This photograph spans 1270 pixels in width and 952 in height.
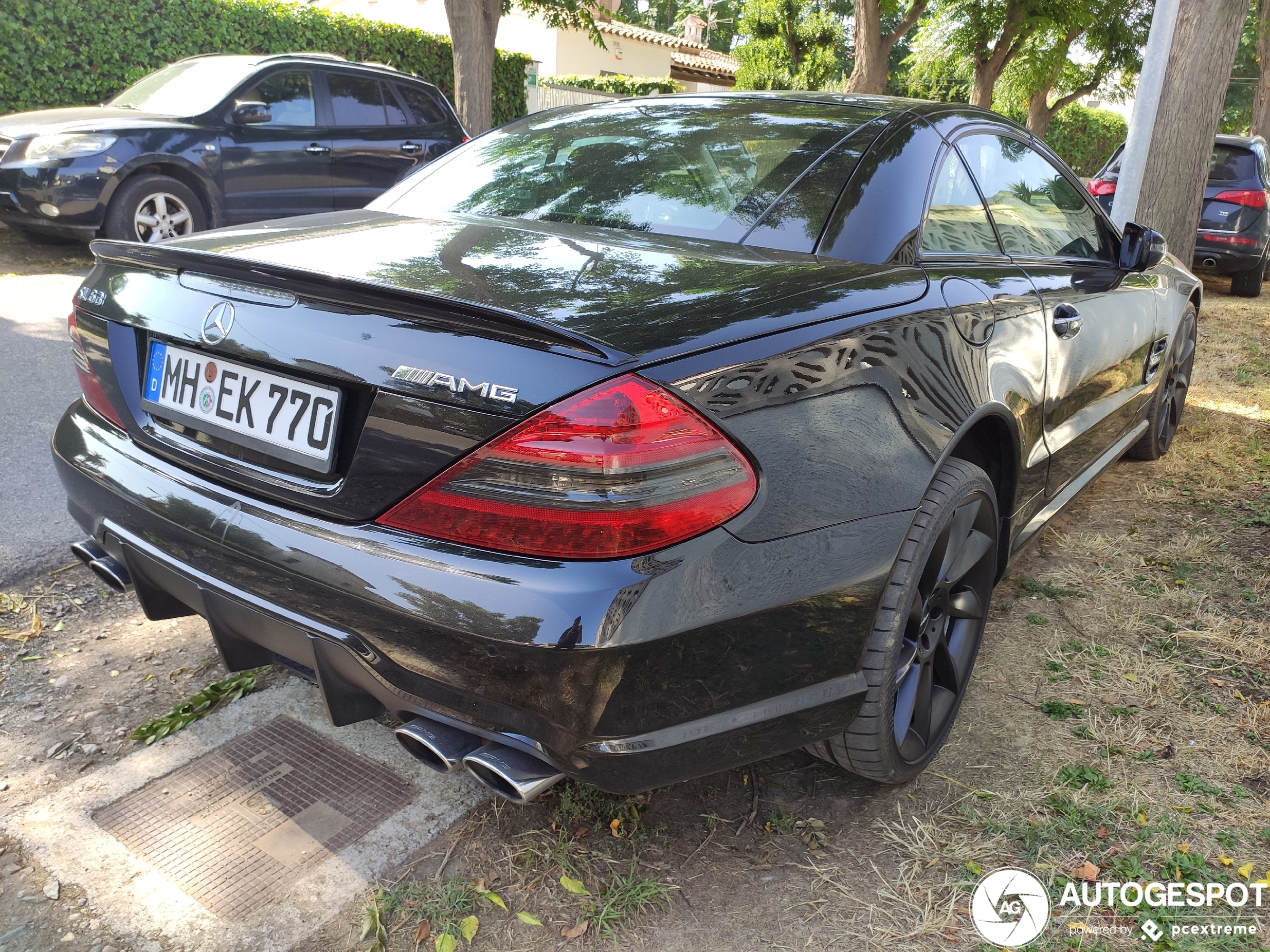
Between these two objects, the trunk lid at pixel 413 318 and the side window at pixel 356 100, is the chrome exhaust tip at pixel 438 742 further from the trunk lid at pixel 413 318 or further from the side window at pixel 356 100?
the side window at pixel 356 100

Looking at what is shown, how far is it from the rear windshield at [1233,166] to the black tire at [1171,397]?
6701 millimetres

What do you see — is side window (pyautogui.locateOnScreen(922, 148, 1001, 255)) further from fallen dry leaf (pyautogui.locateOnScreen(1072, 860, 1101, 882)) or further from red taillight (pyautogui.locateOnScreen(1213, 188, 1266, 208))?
red taillight (pyautogui.locateOnScreen(1213, 188, 1266, 208))

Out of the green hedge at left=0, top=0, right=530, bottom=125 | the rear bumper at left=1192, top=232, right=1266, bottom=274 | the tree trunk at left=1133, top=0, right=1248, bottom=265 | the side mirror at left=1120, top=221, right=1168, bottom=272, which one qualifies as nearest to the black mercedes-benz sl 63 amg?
the side mirror at left=1120, top=221, right=1168, bottom=272

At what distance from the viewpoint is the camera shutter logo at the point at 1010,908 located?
6.14ft

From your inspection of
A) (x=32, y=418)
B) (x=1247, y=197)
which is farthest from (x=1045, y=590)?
(x=1247, y=197)

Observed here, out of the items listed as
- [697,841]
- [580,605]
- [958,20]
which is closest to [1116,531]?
[697,841]

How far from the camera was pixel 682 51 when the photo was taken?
3294 cm

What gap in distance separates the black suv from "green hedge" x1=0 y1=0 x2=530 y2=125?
6.14ft

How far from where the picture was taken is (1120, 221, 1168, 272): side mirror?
329 centimetres

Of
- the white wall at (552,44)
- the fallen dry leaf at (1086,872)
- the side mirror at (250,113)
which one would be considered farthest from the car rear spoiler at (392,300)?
the white wall at (552,44)

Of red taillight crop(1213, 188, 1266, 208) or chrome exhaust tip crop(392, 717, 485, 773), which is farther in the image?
red taillight crop(1213, 188, 1266, 208)

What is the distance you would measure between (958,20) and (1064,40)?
7.76 feet

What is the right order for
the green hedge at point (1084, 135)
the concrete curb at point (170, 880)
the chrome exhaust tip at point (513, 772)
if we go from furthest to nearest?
1. the green hedge at point (1084, 135)
2. the concrete curb at point (170, 880)
3. the chrome exhaust tip at point (513, 772)

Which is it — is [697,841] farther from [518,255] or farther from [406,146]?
[406,146]
